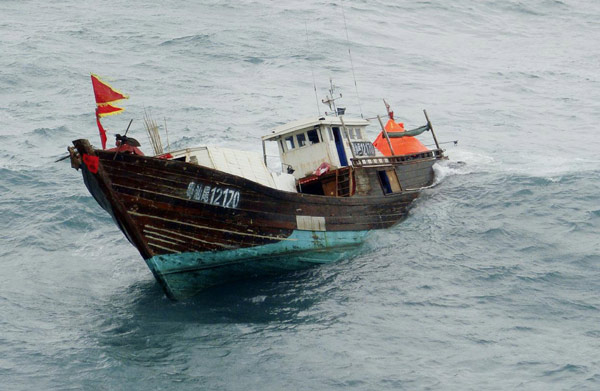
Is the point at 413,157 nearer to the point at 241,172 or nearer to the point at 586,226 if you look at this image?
the point at 586,226

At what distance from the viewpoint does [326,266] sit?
890 inches

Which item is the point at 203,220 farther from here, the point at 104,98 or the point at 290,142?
the point at 290,142

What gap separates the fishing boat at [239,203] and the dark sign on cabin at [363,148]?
144 millimetres

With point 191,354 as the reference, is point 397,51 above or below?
above

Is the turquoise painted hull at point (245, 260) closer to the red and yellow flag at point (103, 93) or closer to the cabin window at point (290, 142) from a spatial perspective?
the cabin window at point (290, 142)

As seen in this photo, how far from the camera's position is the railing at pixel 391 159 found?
25172 millimetres

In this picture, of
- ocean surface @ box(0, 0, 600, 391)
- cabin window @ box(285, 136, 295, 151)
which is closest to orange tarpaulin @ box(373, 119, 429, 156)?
ocean surface @ box(0, 0, 600, 391)

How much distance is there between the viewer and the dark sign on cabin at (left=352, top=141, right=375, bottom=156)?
2617 cm

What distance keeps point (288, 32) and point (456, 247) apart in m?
32.8

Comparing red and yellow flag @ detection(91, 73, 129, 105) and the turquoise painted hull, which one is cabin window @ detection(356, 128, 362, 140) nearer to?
the turquoise painted hull

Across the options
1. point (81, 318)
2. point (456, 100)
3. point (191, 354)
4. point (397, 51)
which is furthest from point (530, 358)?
point (397, 51)

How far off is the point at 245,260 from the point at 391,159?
8471mm

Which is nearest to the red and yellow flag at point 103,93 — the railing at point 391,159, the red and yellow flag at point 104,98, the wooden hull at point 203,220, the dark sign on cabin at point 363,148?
the red and yellow flag at point 104,98

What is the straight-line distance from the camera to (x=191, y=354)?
16.8 m
